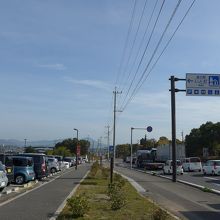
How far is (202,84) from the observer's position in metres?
31.5

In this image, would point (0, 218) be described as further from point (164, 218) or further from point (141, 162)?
point (141, 162)

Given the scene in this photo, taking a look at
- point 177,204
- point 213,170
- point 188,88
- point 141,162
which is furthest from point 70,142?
point 177,204

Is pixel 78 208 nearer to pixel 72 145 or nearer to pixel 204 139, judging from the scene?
pixel 204 139

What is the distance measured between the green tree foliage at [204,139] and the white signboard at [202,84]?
70886 millimetres

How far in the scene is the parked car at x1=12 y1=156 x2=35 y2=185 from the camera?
97.8 feet

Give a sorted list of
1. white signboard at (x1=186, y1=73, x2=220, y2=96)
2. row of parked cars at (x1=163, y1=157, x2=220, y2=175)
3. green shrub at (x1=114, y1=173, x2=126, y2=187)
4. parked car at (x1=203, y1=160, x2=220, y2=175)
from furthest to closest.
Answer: row of parked cars at (x1=163, y1=157, x2=220, y2=175)
parked car at (x1=203, y1=160, x2=220, y2=175)
white signboard at (x1=186, y1=73, x2=220, y2=96)
green shrub at (x1=114, y1=173, x2=126, y2=187)

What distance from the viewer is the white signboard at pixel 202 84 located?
3133 cm

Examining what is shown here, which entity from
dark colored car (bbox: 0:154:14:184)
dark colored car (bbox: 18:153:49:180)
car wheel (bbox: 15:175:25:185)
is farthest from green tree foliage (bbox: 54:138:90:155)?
dark colored car (bbox: 0:154:14:184)

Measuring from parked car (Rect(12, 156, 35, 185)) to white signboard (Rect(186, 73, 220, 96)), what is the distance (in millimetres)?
11537

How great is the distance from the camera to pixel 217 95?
102 feet

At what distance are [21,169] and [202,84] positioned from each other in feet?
42.7

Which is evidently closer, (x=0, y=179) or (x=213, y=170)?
(x=0, y=179)

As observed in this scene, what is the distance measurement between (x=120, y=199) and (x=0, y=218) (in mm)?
3796

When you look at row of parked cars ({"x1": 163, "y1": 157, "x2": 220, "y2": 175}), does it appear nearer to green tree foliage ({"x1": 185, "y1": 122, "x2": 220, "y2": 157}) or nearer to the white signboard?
the white signboard
